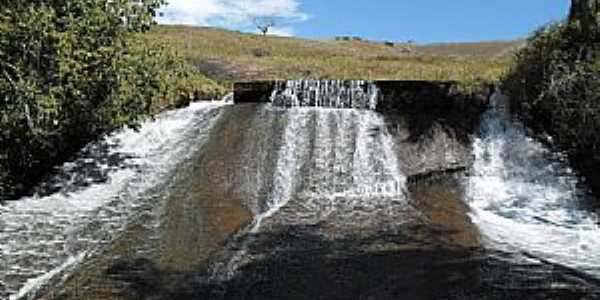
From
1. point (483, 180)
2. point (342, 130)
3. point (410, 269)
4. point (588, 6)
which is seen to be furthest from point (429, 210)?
point (588, 6)

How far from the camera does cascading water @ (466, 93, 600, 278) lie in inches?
682

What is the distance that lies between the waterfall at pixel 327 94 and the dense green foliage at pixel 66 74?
183 inches

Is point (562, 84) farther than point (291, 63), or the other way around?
point (291, 63)

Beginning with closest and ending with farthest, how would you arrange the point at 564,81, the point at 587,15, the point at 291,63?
the point at 564,81, the point at 587,15, the point at 291,63

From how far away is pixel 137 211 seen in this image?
19.7 metres

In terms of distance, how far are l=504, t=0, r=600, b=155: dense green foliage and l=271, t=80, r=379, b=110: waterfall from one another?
433 cm

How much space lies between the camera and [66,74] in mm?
20391

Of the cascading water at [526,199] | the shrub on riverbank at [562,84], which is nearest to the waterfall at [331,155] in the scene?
the cascading water at [526,199]

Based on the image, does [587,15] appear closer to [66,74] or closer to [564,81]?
[564,81]

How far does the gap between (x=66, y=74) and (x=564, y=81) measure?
12.6m

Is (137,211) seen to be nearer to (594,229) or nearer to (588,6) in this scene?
(594,229)

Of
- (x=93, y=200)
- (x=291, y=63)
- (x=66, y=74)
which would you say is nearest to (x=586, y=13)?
(x=66, y=74)

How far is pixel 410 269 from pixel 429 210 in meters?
4.70

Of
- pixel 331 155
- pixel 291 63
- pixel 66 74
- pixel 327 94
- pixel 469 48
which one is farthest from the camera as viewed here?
pixel 469 48
